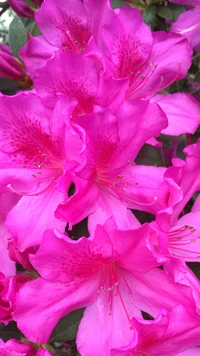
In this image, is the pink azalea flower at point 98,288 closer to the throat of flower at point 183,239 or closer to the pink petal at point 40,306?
the pink petal at point 40,306

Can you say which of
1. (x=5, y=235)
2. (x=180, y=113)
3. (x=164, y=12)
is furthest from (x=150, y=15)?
(x=5, y=235)

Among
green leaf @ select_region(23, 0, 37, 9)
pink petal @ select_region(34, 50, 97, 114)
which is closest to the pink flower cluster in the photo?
pink petal @ select_region(34, 50, 97, 114)

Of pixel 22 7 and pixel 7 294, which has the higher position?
pixel 22 7

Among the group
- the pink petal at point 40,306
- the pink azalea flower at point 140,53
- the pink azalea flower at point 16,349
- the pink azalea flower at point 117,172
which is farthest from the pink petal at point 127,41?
the pink azalea flower at point 16,349

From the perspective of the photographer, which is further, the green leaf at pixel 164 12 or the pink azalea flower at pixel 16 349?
the green leaf at pixel 164 12

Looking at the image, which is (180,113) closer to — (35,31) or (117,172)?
(117,172)

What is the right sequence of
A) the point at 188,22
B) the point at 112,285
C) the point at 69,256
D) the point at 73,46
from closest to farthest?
1. the point at 69,256
2. the point at 112,285
3. the point at 73,46
4. the point at 188,22

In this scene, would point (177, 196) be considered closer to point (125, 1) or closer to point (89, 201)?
point (89, 201)
